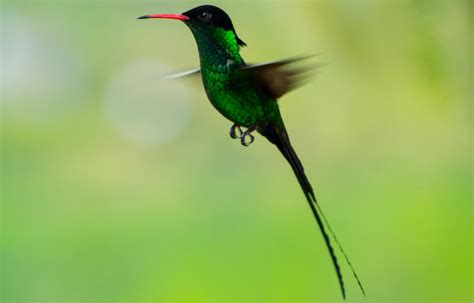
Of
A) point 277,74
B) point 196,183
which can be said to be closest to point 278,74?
point 277,74

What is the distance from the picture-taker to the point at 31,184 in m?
4.38

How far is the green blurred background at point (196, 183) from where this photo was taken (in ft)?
8.45

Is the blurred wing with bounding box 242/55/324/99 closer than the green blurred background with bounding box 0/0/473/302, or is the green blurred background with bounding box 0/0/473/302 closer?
the blurred wing with bounding box 242/55/324/99

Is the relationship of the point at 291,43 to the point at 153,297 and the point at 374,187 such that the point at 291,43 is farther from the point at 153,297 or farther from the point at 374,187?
the point at 374,187

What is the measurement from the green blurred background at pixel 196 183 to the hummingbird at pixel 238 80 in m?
0.73

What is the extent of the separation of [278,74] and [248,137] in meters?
0.04

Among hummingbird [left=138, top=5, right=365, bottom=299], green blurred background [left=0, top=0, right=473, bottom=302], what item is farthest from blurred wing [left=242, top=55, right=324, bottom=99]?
green blurred background [left=0, top=0, right=473, bottom=302]

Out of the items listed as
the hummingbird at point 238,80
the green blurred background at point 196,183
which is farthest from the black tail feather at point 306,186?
the green blurred background at point 196,183

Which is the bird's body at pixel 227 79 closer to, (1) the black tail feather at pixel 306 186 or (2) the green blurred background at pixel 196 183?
(1) the black tail feather at pixel 306 186

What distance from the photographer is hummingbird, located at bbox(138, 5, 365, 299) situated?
0.37 m

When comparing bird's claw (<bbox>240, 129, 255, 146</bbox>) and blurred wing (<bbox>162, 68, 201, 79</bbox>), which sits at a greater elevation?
blurred wing (<bbox>162, 68, 201, 79</bbox>)

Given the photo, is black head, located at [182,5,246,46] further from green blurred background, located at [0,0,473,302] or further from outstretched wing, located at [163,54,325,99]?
green blurred background, located at [0,0,473,302]

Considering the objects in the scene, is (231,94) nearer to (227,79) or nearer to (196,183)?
(227,79)

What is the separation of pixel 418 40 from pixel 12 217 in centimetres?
337
